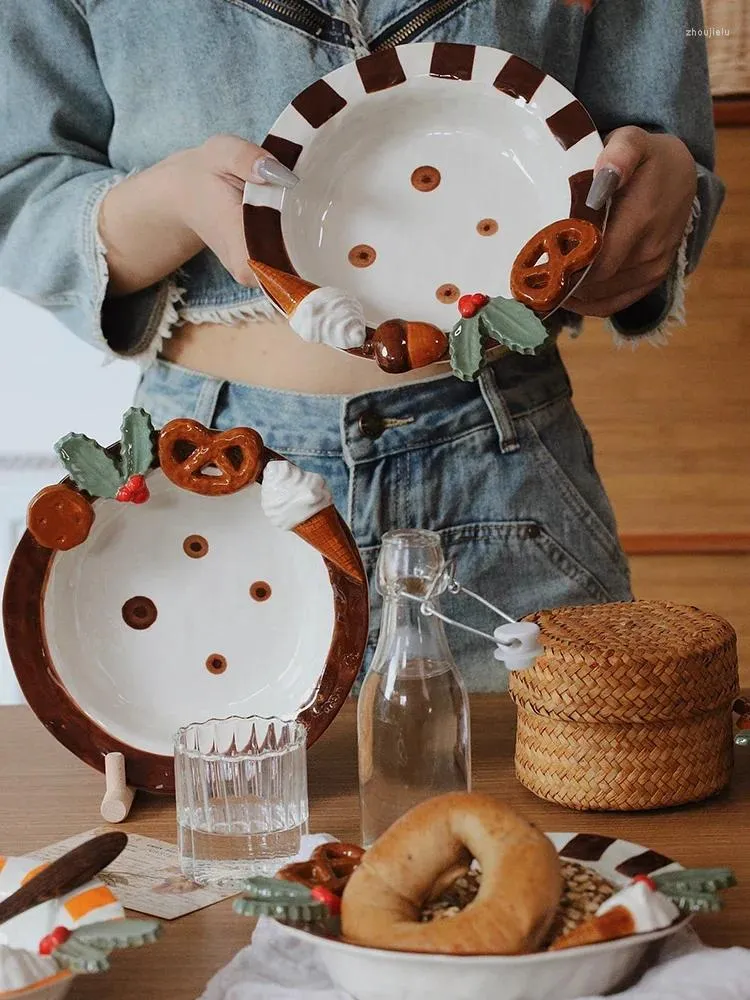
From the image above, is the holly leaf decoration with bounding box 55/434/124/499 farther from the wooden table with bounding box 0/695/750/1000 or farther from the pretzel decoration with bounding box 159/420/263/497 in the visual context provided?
the wooden table with bounding box 0/695/750/1000

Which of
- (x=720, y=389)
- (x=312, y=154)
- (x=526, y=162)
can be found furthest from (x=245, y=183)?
(x=720, y=389)

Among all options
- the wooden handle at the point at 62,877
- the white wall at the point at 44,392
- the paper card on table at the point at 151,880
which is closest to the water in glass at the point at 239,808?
the paper card on table at the point at 151,880

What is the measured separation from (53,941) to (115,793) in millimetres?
278

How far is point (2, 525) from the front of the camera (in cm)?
195

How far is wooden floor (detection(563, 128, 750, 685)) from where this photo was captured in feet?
6.74

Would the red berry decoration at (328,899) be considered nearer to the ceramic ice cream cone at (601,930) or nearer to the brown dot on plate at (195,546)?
the ceramic ice cream cone at (601,930)

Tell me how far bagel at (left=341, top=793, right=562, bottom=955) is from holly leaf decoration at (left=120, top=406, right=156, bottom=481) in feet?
1.12

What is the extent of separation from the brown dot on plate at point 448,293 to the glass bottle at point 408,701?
0.72 ft

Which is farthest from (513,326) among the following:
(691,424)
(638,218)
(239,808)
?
(691,424)

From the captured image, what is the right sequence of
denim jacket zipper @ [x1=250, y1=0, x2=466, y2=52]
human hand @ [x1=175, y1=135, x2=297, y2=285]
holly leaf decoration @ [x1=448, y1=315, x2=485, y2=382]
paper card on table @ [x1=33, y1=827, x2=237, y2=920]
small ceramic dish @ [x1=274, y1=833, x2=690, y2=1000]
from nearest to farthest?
small ceramic dish @ [x1=274, y1=833, x2=690, y2=1000]
paper card on table @ [x1=33, y1=827, x2=237, y2=920]
holly leaf decoration @ [x1=448, y1=315, x2=485, y2=382]
human hand @ [x1=175, y1=135, x2=297, y2=285]
denim jacket zipper @ [x1=250, y1=0, x2=466, y2=52]

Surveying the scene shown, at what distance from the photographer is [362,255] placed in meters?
0.95

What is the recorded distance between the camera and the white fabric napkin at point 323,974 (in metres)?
0.56

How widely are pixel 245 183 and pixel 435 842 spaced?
525 mm

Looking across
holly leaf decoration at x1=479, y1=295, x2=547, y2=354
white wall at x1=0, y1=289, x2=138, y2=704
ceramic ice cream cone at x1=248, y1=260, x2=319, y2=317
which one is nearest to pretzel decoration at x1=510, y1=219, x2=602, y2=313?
holly leaf decoration at x1=479, y1=295, x2=547, y2=354
